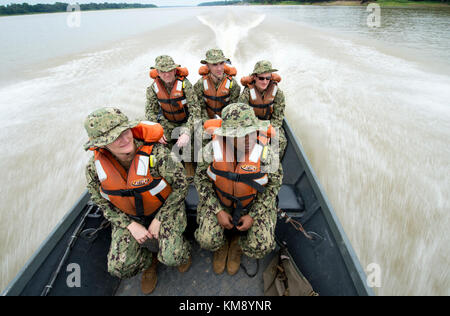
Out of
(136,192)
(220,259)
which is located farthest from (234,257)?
(136,192)

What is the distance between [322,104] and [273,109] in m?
2.87

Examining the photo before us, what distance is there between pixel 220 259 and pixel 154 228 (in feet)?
2.35

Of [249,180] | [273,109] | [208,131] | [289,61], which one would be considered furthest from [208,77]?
[289,61]

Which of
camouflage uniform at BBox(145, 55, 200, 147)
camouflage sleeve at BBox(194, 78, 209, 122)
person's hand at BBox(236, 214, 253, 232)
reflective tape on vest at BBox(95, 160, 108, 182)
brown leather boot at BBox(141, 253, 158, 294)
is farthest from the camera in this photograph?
camouflage sleeve at BBox(194, 78, 209, 122)

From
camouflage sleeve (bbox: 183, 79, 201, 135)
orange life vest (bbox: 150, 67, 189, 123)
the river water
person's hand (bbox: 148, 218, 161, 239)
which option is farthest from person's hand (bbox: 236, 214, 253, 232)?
orange life vest (bbox: 150, 67, 189, 123)

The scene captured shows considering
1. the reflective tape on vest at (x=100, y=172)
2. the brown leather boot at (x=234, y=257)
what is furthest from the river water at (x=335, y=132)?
the reflective tape on vest at (x=100, y=172)

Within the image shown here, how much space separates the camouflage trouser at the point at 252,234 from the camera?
1.73 metres

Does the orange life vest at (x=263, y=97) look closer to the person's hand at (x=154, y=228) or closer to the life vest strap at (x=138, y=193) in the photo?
the life vest strap at (x=138, y=193)

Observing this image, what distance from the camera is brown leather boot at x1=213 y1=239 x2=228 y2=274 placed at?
6.41 ft

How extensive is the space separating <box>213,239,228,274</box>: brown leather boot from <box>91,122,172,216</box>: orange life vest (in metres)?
0.79

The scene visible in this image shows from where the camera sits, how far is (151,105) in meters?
2.98

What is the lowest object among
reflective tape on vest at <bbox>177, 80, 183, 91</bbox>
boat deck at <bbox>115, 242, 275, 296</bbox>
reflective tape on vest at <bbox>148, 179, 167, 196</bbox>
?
boat deck at <bbox>115, 242, 275, 296</bbox>

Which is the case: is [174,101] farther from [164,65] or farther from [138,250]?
[138,250]

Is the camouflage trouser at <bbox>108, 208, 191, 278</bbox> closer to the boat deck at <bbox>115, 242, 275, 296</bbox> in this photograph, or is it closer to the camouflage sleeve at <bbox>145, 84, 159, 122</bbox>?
the boat deck at <bbox>115, 242, 275, 296</bbox>
